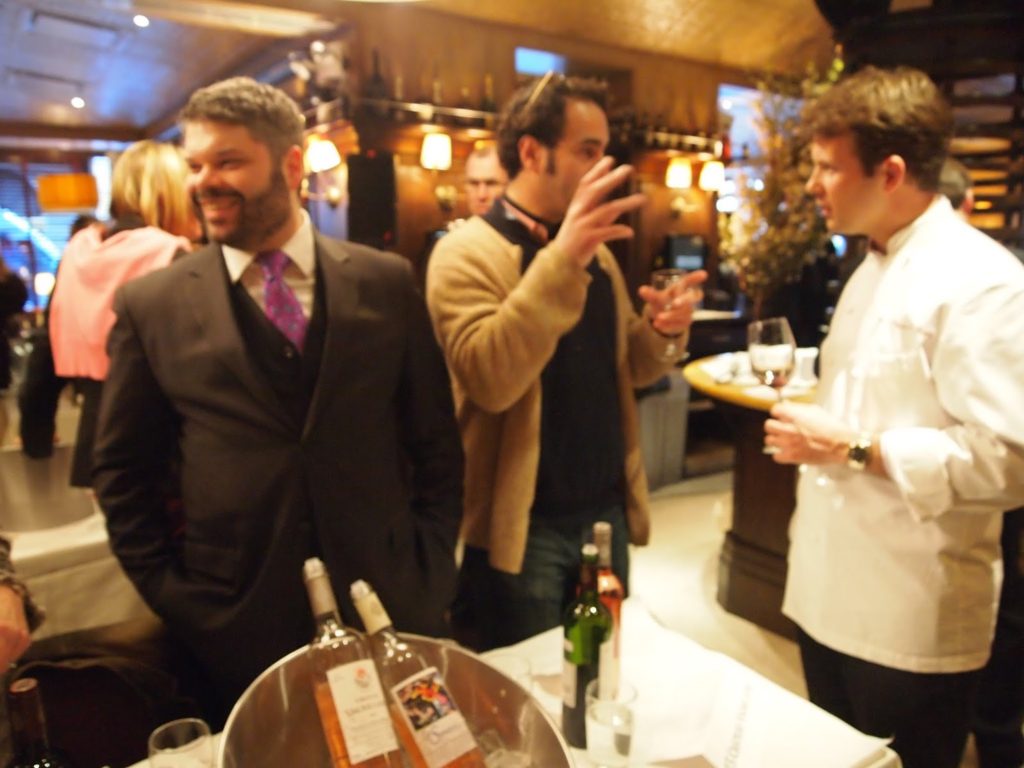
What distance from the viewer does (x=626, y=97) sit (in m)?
7.56

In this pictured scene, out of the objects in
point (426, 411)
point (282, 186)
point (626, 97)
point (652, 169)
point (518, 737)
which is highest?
point (626, 97)

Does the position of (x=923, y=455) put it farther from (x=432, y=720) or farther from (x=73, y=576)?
(x=73, y=576)

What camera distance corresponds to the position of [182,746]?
38.9 inches

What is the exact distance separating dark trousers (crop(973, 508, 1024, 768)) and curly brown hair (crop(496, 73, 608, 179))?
167 cm

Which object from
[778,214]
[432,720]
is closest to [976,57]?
[778,214]

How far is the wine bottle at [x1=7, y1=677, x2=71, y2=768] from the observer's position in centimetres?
89

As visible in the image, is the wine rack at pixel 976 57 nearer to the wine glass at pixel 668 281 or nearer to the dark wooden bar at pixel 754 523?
the dark wooden bar at pixel 754 523

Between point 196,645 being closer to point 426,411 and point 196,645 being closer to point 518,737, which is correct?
point 426,411

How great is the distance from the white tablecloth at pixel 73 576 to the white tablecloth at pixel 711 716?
133 centimetres

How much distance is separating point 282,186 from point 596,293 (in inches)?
29.8

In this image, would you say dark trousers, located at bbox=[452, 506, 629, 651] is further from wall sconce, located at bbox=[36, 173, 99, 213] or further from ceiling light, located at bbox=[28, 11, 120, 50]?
ceiling light, located at bbox=[28, 11, 120, 50]

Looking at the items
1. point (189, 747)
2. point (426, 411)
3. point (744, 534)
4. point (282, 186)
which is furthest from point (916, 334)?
point (744, 534)

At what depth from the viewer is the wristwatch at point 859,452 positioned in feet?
4.58

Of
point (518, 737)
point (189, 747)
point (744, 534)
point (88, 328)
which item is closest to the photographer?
point (518, 737)
